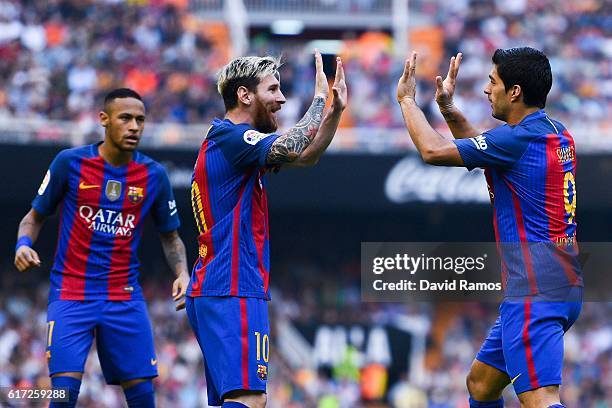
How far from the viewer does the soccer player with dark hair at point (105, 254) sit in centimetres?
715

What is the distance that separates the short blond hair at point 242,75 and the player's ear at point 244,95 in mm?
16

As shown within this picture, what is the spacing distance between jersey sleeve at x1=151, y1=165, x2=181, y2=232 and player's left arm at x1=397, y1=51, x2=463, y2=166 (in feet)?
7.43

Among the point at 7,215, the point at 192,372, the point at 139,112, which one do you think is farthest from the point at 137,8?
the point at 139,112

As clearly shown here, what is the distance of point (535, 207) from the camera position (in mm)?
5816

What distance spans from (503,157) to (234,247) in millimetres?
1501

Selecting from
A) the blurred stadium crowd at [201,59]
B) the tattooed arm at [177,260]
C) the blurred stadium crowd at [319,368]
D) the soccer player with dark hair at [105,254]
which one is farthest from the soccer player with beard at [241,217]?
the blurred stadium crowd at [201,59]

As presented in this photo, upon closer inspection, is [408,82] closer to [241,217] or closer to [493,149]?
[493,149]

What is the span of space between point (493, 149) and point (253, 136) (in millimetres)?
1266

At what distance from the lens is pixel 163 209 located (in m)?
7.61

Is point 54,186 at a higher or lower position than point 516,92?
lower

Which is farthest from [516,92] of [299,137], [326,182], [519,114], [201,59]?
[201,59]

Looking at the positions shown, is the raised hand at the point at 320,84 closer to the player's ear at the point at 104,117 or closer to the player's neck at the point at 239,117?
the player's neck at the point at 239,117

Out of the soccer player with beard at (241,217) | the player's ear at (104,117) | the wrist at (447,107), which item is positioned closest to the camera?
the soccer player with beard at (241,217)

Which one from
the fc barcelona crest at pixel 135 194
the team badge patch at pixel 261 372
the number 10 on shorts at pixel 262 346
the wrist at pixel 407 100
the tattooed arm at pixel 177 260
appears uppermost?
the wrist at pixel 407 100
